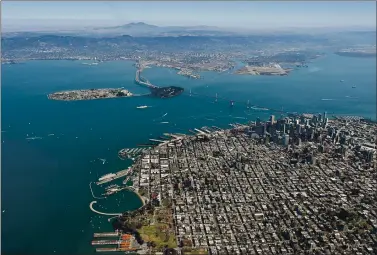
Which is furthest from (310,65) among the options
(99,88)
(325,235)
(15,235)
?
(15,235)

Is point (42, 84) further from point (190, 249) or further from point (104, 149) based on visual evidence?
point (190, 249)

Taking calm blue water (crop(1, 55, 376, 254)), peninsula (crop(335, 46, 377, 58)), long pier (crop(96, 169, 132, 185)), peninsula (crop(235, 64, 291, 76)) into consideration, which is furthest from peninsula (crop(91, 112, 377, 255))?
peninsula (crop(335, 46, 377, 58))

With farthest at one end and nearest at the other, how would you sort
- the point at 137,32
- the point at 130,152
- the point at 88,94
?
1. the point at 137,32
2. the point at 88,94
3. the point at 130,152

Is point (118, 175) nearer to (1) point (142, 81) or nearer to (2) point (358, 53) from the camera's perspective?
(1) point (142, 81)

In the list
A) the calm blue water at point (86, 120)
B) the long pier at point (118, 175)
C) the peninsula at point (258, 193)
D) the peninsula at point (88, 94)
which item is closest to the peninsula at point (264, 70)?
the calm blue water at point (86, 120)

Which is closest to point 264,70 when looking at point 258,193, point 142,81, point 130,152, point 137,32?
point 142,81

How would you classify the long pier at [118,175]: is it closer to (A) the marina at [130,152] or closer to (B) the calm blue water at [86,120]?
(B) the calm blue water at [86,120]
